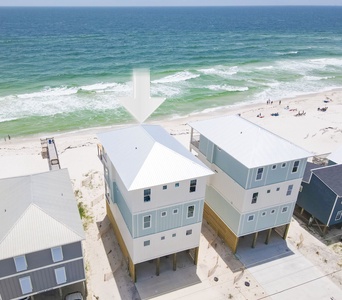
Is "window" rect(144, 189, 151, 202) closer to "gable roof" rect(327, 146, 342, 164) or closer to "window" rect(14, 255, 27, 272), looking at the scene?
"window" rect(14, 255, 27, 272)

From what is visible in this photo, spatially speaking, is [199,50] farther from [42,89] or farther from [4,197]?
[4,197]

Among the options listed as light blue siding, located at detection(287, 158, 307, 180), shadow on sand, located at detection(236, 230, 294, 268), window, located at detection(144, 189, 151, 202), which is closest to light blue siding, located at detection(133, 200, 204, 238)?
window, located at detection(144, 189, 151, 202)

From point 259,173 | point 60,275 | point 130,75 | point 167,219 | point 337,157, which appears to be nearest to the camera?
point 60,275

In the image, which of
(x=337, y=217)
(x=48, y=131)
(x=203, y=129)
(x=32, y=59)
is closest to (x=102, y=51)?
(x=32, y=59)

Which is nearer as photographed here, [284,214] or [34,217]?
[34,217]

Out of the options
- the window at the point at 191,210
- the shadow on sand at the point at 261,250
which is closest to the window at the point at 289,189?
the shadow on sand at the point at 261,250

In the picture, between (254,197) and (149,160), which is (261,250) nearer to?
(254,197)

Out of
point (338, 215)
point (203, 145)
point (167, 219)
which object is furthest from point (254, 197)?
point (338, 215)
